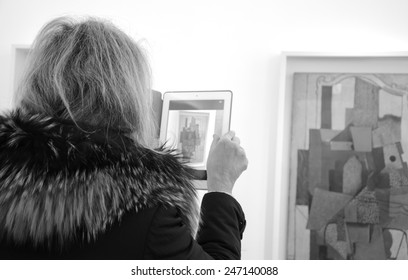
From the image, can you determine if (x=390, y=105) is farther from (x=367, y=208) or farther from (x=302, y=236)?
(x=302, y=236)

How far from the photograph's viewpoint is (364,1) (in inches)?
67.4

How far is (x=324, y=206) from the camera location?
5.46 ft

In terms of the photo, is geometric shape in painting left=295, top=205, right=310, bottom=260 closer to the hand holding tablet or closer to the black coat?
the hand holding tablet

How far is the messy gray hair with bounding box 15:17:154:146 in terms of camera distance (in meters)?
0.60

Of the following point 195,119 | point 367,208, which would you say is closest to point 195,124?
point 195,119

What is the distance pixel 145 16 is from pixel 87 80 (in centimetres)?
136

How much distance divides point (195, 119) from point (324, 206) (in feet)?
2.30

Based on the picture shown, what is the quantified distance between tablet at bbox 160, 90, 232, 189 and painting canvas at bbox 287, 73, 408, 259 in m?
0.52

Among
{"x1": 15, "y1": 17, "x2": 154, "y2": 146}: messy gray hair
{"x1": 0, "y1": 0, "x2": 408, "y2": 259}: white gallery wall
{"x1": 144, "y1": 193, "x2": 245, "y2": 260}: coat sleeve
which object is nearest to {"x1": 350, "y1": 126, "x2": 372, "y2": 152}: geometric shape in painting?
{"x1": 0, "y1": 0, "x2": 408, "y2": 259}: white gallery wall

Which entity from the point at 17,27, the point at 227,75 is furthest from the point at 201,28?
the point at 17,27

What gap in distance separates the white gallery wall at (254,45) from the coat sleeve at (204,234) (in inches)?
40.0

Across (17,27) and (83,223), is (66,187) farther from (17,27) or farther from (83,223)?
(17,27)

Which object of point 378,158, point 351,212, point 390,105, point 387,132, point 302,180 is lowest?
point 351,212

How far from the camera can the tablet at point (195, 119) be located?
1.31m
